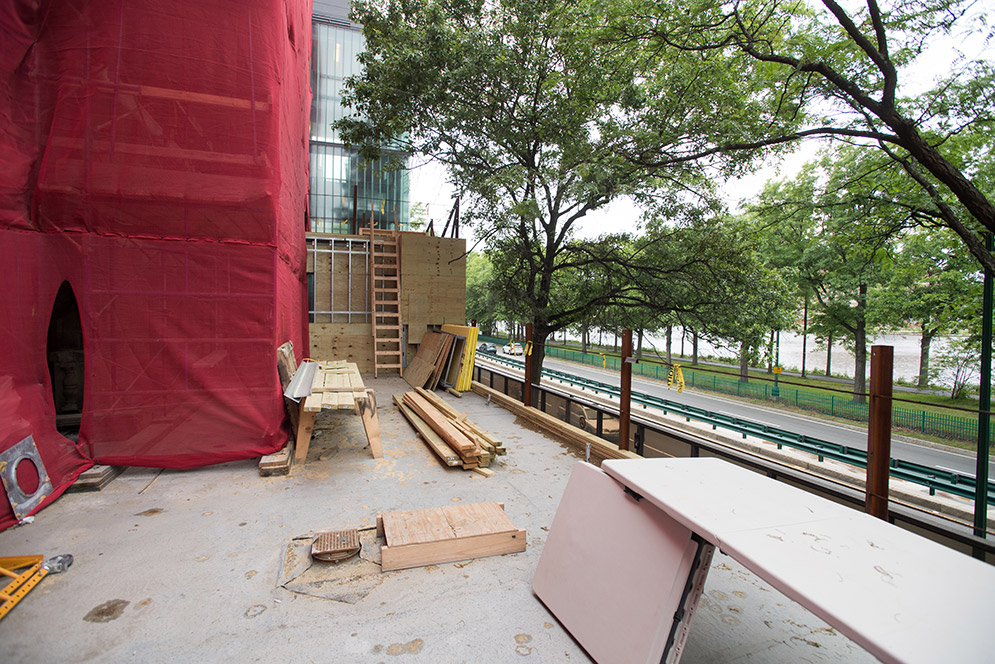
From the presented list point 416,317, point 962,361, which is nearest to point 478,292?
point 416,317

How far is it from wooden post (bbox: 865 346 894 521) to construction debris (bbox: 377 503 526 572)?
102 inches

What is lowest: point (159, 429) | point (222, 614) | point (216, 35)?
point (222, 614)

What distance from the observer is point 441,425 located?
6.82 meters

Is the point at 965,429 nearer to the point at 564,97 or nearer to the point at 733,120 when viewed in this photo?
the point at 733,120

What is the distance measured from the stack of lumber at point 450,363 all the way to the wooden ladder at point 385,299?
1.84 m

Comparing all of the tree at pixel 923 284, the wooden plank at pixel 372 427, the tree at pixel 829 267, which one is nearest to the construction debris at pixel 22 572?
the wooden plank at pixel 372 427

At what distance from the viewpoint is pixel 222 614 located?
284 centimetres

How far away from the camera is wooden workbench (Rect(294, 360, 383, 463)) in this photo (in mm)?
5234

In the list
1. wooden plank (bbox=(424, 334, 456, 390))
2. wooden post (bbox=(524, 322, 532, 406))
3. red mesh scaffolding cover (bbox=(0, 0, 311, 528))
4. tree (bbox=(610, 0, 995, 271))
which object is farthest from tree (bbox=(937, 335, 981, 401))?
red mesh scaffolding cover (bbox=(0, 0, 311, 528))

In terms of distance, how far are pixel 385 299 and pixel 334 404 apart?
31.3 feet

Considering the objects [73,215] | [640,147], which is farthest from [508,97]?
[73,215]

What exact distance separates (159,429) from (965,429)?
20.2 metres

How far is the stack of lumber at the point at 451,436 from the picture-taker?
568 centimetres

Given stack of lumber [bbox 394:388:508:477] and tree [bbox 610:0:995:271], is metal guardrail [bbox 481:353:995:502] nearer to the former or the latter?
tree [bbox 610:0:995:271]
